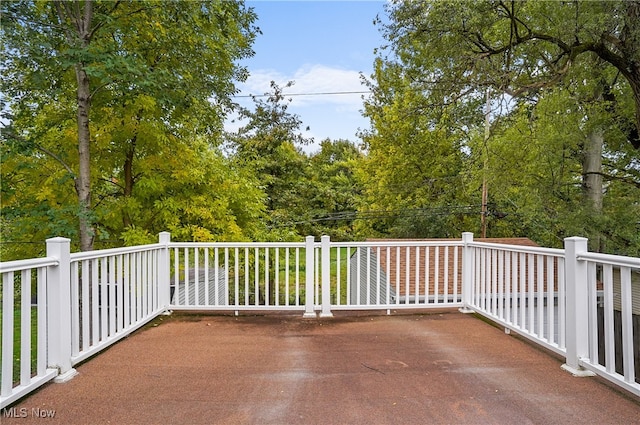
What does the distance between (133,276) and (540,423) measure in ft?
10.4

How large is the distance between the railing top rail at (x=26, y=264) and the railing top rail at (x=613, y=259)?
A: 319 cm

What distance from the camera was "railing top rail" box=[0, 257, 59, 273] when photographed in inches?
74.3

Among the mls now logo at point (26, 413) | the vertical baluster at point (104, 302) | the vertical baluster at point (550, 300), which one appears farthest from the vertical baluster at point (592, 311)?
the vertical baluster at point (104, 302)

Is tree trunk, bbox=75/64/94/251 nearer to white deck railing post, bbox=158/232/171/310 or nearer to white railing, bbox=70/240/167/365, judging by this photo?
white deck railing post, bbox=158/232/171/310

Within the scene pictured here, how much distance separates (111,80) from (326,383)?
4.14m

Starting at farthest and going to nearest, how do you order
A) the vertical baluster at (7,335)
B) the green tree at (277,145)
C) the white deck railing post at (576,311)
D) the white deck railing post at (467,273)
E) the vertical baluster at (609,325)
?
the green tree at (277,145)
the white deck railing post at (467,273)
the white deck railing post at (576,311)
the vertical baluster at (609,325)
the vertical baluster at (7,335)

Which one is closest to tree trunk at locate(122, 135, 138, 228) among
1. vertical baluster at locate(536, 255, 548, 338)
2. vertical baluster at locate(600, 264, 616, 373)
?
vertical baluster at locate(536, 255, 548, 338)

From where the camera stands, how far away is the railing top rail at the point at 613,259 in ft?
6.52

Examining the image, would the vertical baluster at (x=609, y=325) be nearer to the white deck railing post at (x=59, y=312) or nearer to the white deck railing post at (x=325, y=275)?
the white deck railing post at (x=325, y=275)

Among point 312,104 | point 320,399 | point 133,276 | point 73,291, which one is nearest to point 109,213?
point 133,276

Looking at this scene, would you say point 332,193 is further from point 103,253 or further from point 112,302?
point 103,253

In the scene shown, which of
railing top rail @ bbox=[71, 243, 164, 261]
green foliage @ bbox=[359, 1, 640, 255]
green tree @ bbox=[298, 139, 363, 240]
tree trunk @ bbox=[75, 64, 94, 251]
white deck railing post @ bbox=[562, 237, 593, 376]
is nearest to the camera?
white deck railing post @ bbox=[562, 237, 593, 376]

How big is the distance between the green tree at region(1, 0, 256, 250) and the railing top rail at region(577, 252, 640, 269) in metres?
4.41

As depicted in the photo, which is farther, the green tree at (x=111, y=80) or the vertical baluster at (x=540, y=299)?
the green tree at (x=111, y=80)
